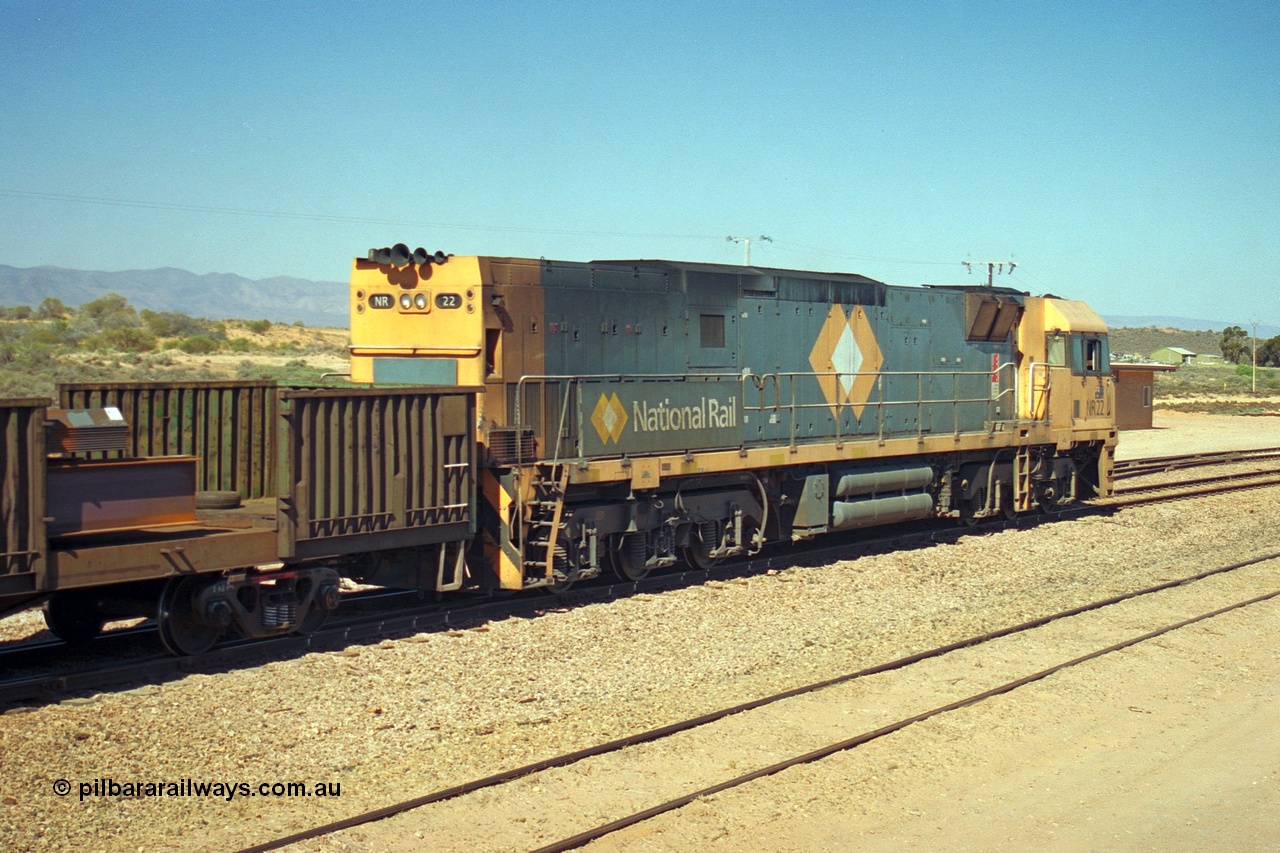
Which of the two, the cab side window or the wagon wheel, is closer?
the wagon wheel

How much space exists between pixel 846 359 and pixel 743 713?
8.34m

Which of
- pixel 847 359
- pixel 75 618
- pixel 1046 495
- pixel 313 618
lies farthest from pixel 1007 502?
pixel 75 618

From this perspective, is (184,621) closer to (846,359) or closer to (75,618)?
(75,618)

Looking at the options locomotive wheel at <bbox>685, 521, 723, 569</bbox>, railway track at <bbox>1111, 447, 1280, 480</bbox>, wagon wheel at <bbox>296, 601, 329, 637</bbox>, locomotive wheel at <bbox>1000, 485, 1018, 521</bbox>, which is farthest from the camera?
railway track at <bbox>1111, 447, 1280, 480</bbox>

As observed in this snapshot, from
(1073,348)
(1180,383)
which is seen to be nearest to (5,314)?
(1073,348)

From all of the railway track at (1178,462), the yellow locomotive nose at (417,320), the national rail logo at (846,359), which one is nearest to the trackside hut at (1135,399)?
the railway track at (1178,462)

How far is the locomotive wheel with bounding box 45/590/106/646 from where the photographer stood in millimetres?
9562

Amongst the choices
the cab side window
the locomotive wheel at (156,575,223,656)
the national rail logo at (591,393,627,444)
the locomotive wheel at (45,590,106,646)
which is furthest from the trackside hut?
the locomotive wheel at (45,590,106,646)

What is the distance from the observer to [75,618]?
9.78m

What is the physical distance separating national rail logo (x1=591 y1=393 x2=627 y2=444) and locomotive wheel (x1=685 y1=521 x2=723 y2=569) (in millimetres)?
1898

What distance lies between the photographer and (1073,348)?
19781 millimetres

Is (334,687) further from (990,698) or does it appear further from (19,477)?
(990,698)

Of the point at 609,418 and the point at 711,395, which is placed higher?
the point at 711,395

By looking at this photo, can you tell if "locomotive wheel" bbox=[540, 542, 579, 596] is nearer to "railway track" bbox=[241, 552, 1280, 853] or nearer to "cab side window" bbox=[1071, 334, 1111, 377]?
"railway track" bbox=[241, 552, 1280, 853]
